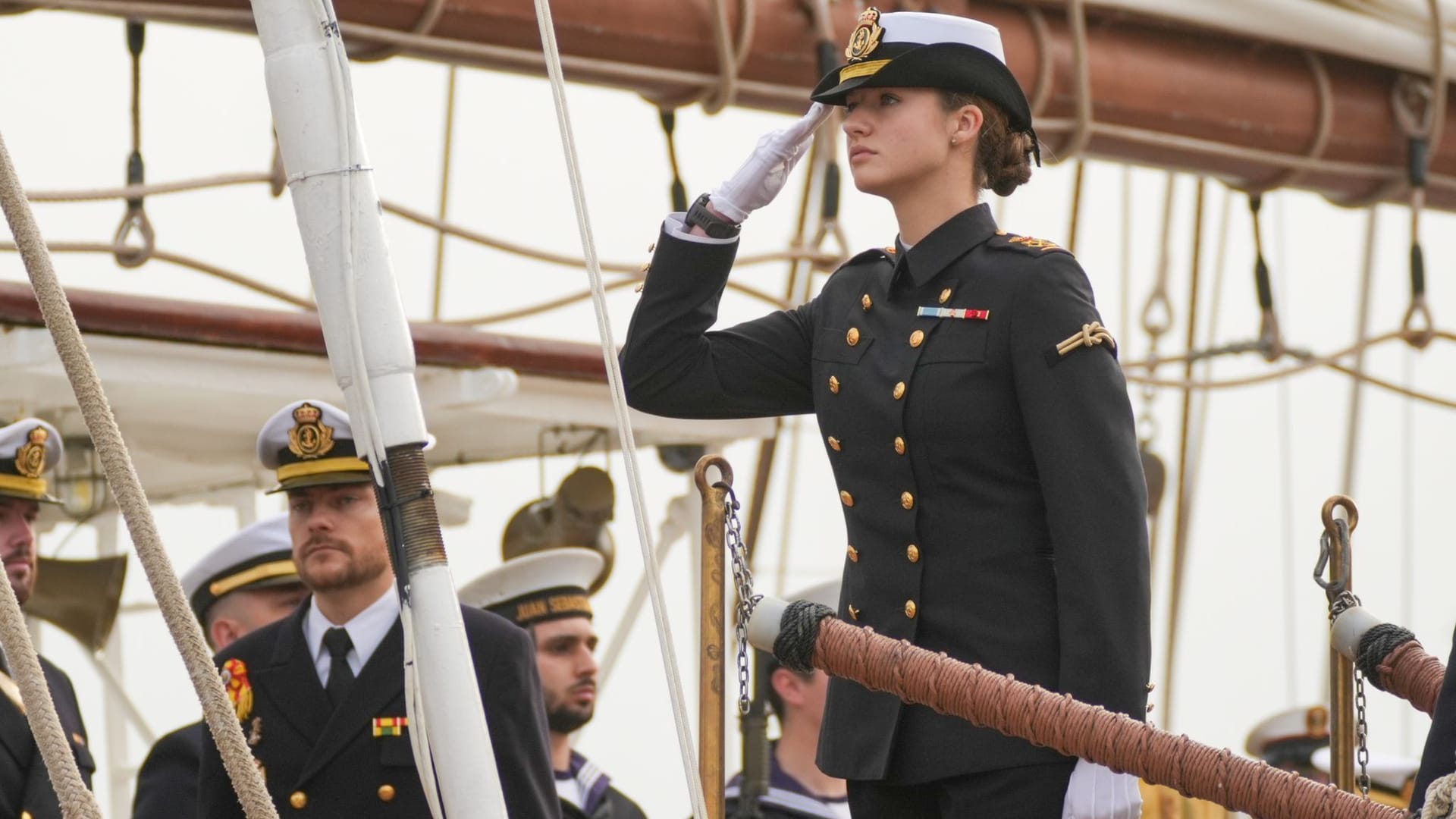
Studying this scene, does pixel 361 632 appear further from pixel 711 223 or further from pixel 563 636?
pixel 563 636

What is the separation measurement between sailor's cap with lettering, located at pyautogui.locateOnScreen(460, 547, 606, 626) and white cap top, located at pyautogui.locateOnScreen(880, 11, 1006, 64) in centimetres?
273

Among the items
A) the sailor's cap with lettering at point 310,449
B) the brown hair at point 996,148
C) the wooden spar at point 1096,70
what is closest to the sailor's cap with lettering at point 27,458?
the sailor's cap with lettering at point 310,449

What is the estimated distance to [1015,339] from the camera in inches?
103

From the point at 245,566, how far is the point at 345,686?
4.40 ft

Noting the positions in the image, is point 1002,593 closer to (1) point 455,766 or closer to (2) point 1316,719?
(1) point 455,766

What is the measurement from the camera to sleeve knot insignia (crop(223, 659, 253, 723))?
3.67 metres

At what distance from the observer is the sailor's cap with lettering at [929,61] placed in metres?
2.70

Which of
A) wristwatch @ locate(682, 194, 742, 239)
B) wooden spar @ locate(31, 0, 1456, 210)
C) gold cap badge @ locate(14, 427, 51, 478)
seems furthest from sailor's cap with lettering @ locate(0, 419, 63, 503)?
wristwatch @ locate(682, 194, 742, 239)

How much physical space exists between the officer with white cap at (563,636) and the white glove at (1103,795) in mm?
2772

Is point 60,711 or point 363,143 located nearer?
point 363,143

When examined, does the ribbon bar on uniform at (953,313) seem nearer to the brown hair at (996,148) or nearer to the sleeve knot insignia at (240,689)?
the brown hair at (996,148)

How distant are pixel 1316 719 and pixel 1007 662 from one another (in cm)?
554

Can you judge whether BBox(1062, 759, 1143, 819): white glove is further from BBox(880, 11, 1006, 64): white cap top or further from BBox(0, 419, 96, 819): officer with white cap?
BBox(0, 419, 96, 819): officer with white cap

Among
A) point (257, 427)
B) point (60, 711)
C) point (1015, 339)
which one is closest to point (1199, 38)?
point (257, 427)
